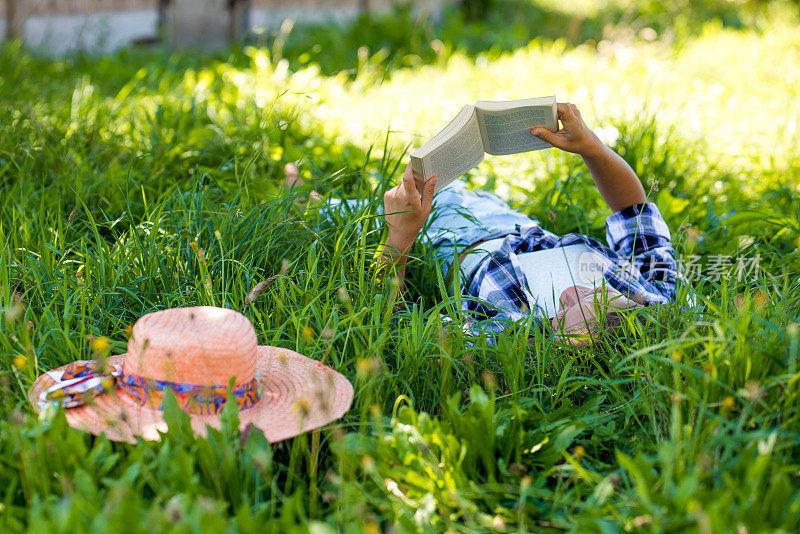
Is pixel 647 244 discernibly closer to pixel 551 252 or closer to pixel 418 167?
pixel 551 252

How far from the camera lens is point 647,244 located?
269 centimetres

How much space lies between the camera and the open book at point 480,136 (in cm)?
225

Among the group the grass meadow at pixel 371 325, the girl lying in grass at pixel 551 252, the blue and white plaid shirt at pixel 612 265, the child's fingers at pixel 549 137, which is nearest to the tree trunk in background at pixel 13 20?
the grass meadow at pixel 371 325

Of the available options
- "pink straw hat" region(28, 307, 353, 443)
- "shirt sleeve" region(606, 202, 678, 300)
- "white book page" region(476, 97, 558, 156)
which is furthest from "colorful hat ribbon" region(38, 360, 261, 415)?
"shirt sleeve" region(606, 202, 678, 300)

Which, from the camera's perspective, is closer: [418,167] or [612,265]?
[418,167]

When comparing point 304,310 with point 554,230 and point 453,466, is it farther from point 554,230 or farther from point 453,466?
point 554,230

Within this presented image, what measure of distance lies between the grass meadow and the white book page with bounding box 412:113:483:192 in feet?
1.06

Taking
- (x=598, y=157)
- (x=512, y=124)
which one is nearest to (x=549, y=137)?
(x=512, y=124)

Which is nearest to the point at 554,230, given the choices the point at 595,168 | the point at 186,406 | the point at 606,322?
the point at 595,168

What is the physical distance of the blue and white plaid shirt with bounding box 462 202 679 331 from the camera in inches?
96.8

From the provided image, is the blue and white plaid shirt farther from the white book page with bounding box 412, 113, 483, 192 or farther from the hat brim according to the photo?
the hat brim

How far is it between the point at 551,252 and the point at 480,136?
0.50 meters

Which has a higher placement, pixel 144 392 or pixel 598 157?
pixel 598 157

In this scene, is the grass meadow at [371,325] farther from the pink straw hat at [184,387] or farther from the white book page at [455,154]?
the white book page at [455,154]
